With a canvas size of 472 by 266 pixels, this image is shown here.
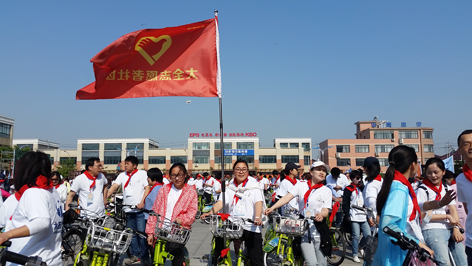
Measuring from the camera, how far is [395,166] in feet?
10.6

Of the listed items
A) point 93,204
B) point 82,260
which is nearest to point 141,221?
point 93,204

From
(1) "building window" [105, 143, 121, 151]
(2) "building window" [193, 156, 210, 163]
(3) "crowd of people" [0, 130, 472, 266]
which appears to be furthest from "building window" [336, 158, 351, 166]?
(3) "crowd of people" [0, 130, 472, 266]

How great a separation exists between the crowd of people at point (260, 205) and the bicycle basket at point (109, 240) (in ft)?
1.41

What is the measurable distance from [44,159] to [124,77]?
325cm

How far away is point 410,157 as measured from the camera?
321 centimetres

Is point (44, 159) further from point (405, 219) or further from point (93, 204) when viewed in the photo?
point (93, 204)

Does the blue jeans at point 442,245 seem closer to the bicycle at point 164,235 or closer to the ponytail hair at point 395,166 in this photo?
the ponytail hair at point 395,166

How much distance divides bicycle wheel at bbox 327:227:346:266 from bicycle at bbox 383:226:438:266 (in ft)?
15.3

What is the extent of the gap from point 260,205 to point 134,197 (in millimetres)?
3271

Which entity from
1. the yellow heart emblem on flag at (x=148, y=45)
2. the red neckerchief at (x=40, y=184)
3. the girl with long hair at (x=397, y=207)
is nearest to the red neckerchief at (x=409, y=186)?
the girl with long hair at (x=397, y=207)

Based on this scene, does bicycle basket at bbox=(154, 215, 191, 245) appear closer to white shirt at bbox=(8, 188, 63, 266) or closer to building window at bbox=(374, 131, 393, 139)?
white shirt at bbox=(8, 188, 63, 266)

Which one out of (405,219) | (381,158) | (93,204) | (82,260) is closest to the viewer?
(405,219)

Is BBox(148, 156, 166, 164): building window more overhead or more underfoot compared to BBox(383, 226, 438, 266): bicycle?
more overhead

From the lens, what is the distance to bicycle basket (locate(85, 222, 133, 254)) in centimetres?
454
